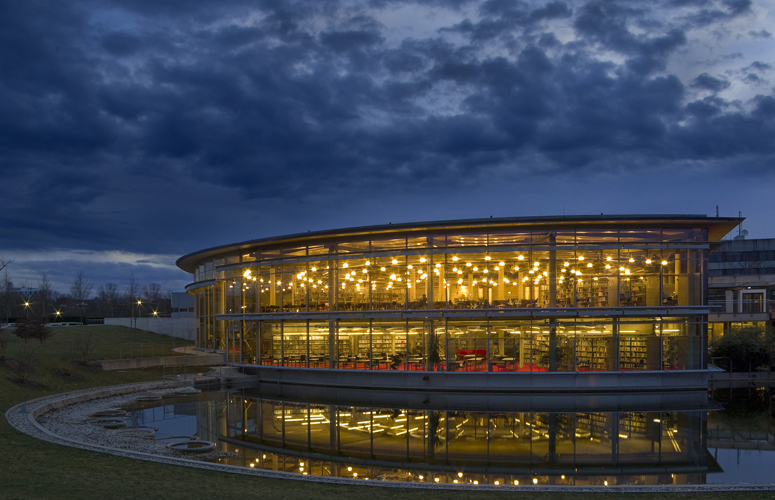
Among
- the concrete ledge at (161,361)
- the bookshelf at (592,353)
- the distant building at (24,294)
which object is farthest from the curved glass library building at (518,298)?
the distant building at (24,294)

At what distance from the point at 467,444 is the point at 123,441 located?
9313 mm

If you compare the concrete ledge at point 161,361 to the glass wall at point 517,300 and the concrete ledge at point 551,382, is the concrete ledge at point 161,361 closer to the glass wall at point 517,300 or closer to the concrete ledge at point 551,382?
the glass wall at point 517,300

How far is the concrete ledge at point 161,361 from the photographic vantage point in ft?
105

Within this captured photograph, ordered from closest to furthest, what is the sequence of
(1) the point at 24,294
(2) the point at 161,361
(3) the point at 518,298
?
(3) the point at 518,298 → (2) the point at 161,361 → (1) the point at 24,294

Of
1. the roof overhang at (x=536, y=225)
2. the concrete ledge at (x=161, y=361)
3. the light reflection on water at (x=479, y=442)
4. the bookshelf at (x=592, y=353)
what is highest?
the roof overhang at (x=536, y=225)

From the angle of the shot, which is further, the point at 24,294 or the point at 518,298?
the point at 24,294

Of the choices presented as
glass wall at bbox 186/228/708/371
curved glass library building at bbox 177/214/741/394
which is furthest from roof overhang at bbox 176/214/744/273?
glass wall at bbox 186/228/708/371

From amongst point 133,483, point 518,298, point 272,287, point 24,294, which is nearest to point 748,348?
point 518,298

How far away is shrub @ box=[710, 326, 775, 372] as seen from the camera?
112ft

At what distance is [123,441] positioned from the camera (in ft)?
52.1

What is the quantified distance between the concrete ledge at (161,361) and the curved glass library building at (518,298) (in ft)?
28.0

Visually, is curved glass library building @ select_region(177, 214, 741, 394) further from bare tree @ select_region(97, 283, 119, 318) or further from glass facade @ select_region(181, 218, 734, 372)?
bare tree @ select_region(97, 283, 119, 318)

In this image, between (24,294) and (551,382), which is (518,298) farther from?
(24,294)

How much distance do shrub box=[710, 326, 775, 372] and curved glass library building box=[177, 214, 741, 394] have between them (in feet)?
26.9
